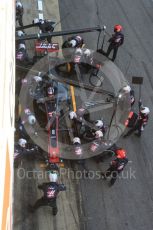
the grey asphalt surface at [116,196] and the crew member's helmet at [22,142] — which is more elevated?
the crew member's helmet at [22,142]

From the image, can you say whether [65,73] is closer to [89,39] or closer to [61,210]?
[89,39]

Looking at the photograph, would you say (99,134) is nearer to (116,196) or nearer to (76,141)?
(76,141)

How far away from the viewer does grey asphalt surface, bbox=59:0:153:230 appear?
436 inches

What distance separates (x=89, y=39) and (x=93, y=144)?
6.25m

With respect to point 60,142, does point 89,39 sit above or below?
above

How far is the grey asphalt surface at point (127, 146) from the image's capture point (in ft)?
36.3

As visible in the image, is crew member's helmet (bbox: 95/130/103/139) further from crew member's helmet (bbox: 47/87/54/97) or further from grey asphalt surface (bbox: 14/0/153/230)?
crew member's helmet (bbox: 47/87/54/97)

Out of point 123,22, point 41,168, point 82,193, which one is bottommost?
point 82,193

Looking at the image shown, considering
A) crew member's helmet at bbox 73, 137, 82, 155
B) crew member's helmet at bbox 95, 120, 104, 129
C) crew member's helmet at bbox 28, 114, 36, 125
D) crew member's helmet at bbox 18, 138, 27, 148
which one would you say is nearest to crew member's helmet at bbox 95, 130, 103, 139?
crew member's helmet at bbox 95, 120, 104, 129

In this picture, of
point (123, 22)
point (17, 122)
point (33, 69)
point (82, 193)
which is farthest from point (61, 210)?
point (123, 22)

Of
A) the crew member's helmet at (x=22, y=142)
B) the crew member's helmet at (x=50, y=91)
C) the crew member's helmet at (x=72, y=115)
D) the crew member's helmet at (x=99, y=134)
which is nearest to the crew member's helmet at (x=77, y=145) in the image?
the crew member's helmet at (x=99, y=134)

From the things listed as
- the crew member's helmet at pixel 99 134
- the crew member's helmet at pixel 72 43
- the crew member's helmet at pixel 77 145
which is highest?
the crew member's helmet at pixel 72 43

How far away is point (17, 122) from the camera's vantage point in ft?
40.1

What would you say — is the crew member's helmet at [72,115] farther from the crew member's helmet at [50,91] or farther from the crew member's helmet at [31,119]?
the crew member's helmet at [31,119]
